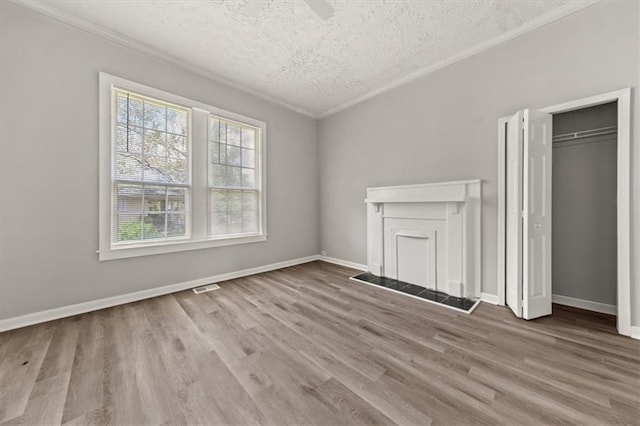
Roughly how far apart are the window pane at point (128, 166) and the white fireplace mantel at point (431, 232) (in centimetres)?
314

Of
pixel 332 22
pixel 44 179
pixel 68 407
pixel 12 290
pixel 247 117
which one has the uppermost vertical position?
pixel 332 22

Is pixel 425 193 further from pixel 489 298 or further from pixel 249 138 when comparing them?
pixel 249 138

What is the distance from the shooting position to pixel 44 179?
7.40 feet

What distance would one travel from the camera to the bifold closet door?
2227mm

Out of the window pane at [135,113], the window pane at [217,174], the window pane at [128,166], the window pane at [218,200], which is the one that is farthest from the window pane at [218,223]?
the window pane at [135,113]

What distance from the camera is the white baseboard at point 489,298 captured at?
2.62m

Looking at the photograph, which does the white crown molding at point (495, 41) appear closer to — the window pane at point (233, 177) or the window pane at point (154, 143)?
the window pane at point (233, 177)

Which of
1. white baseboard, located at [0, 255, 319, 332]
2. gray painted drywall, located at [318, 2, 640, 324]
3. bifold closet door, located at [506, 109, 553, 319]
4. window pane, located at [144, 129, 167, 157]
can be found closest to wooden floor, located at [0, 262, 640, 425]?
white baseboard, located at [0, 255, 319, 332]

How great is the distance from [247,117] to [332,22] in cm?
193

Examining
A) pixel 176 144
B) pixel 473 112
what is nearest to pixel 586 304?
pixel 473 112

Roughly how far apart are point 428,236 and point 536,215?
1102 mm

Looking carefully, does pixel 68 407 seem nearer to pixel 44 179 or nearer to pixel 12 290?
pixel 12 290

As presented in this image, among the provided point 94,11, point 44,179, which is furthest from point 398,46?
point 44,179

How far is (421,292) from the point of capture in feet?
9.67
